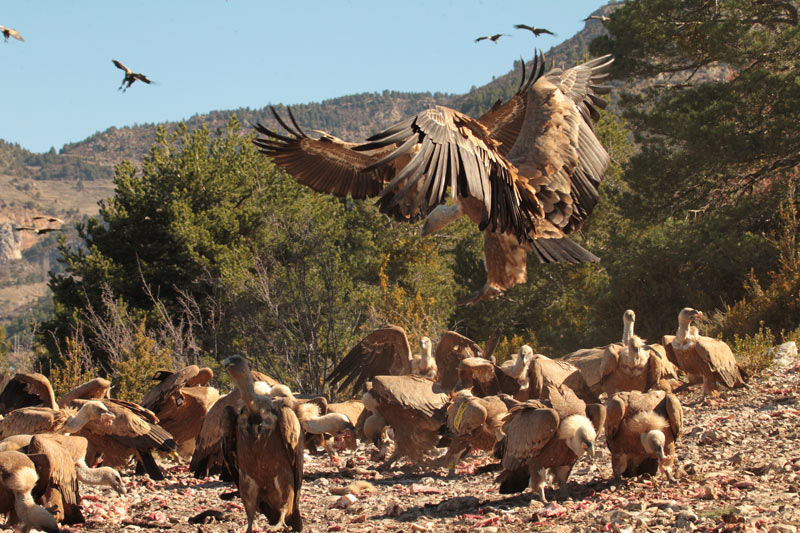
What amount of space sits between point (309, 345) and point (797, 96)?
427 inches

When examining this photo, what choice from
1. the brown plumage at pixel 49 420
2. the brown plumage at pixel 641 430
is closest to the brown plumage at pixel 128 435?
the brown plumage at pixel 49 420

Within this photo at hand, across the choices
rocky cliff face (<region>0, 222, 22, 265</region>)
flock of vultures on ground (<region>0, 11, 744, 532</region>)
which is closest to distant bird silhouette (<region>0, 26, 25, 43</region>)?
flock of vultures on ground (<region>0, 11, 744, 532</region>)

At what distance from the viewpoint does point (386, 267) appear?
2766 centimetres

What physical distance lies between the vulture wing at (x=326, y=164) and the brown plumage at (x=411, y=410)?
7.00 ft

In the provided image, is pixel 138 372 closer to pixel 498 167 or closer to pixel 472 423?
pixel 472 423

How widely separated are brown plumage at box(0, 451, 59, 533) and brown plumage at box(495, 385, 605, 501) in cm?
298

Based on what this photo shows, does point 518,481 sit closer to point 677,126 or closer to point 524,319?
point 677,126

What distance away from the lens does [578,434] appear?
568 centimetres

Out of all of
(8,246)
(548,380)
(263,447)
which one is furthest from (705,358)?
(8,246)

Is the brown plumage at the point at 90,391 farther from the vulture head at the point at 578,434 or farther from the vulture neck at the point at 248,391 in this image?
the vulture head at the point at 578,434

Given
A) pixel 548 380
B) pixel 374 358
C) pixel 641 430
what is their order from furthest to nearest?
pixel 374 358
pixel 548 380
pixel 641 430

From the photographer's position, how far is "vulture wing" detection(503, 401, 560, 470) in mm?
5742

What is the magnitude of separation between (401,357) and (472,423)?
10.2ft

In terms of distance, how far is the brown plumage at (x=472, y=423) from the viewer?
685cm
